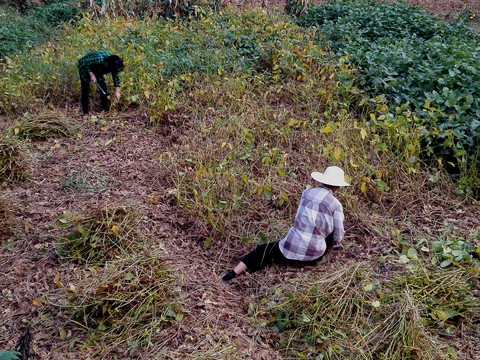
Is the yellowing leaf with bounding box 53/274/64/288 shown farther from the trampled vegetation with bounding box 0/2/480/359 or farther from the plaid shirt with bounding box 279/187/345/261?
the plaid shirt with bounding box 279/187/345/261

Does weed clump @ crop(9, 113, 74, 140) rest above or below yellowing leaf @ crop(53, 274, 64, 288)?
below

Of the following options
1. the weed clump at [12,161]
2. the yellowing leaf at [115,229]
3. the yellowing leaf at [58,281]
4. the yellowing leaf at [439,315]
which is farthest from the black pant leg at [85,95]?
the yellowing leaf at [439,315]

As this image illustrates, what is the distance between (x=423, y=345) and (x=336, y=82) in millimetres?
3919

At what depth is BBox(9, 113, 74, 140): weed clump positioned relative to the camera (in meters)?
5.07

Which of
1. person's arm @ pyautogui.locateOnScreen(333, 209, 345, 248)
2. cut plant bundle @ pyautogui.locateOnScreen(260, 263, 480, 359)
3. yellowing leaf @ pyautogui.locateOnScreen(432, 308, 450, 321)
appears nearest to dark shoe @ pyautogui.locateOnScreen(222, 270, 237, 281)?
cut plant bundle @ pyautogui.locateOnScreen(260, 263, 480, 359)

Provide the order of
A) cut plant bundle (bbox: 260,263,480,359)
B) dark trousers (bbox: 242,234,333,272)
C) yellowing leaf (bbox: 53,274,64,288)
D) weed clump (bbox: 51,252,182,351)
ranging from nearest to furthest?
cut plant bundle (bbox: 260,263,480,359), weed clump (bbox: 51,252,182,351), yellowing leaf (bbox: 53,274,64,288), dark trousers (bbox: 242,234,333,272)

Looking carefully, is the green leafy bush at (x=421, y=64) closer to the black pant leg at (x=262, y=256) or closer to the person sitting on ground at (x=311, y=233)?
the person sitting on ground at (x=311, y=233)

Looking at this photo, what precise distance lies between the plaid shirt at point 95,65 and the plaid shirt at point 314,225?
3501mm

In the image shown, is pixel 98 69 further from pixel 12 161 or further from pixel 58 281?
pixel 58 281

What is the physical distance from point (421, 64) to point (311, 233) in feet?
11.6

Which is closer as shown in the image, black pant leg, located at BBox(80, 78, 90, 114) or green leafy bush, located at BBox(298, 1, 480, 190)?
green leafy bush, located at BBox(298, 1, 480, 190)

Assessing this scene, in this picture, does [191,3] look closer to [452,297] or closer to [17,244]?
[17,244]

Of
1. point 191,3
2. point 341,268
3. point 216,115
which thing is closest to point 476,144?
point 341,268

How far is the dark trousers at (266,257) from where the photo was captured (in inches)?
132
